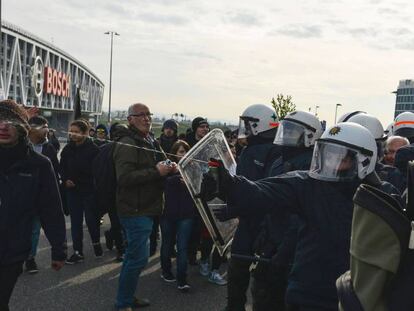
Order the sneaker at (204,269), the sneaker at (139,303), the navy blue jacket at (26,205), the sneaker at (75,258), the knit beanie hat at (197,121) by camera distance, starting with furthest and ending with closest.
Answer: the knit beanie hat at (197,121)
the sneaker at (75,258)
the sneaker at (204,269)
the sneaker at (139,303)
the navy blue jacket at (26,205)

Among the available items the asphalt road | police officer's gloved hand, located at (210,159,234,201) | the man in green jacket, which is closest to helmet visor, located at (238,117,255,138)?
the man in green jacket

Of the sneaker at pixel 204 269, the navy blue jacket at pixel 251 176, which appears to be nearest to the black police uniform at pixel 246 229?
the navy blue jacket at pixel 251 176

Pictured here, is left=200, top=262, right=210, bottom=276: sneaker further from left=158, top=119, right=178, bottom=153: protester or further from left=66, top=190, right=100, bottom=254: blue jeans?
left=158, top=119, right=178, bottom=153: protester

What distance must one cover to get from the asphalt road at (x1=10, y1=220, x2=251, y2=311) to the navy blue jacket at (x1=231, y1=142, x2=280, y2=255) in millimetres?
1137

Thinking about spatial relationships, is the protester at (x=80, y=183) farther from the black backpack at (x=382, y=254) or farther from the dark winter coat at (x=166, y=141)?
the black backpack at (x=382, y=254)

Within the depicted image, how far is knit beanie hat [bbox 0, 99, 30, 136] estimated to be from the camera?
3.04m

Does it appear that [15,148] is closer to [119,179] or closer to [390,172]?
[119,179]

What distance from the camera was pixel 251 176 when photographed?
3.73 m

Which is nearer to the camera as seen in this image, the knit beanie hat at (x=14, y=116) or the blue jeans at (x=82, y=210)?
the knit beanie hat at (x=14, y=116)

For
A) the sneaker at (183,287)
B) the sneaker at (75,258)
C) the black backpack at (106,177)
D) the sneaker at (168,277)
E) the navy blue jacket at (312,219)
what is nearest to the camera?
the navy blue jacket at (312,219)

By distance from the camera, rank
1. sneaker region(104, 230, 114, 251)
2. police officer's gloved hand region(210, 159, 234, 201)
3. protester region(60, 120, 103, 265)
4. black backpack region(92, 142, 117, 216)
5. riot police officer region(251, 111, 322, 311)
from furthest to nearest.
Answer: sneaker region(104, 230, 114, 251) → protester region(60, 120, 103, 265) → black backpack region(92, 142, 117, 216) → riot police officer region(251, 111, 322, 311) → police officer's gloved hand region(210, 159, 234, 201)

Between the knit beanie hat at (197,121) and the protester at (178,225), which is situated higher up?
the knit beanie hat at (197,121)

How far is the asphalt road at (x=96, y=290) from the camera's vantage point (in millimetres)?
4496

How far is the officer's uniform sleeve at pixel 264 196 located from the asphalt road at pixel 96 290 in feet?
7.72
